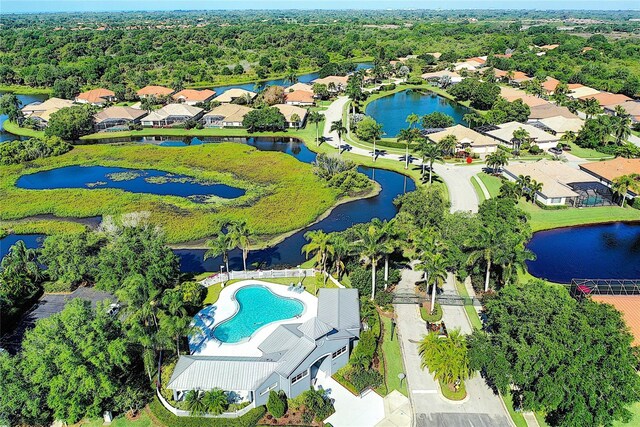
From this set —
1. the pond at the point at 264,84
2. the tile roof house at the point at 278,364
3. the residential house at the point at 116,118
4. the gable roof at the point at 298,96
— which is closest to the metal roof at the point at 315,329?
the tile roof house at the point at 278,364

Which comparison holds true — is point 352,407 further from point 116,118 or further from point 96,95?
point 96,95

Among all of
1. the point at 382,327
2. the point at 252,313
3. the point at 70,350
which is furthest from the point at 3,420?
the point at 382,327

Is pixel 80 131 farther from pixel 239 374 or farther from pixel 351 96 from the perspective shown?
pixel 239 374

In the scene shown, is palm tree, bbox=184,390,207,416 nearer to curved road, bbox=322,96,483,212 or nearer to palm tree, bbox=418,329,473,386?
palm tree, bbox=418,329,473,386

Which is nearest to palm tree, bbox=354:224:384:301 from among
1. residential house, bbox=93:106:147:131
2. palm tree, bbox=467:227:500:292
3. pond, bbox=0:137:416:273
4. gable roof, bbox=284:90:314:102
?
palm tree, bbox=467:227:500:292

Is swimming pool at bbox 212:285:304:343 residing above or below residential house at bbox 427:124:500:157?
below

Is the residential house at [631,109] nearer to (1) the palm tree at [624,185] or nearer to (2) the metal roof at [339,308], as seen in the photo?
(1) the palm tree at [624,185]
